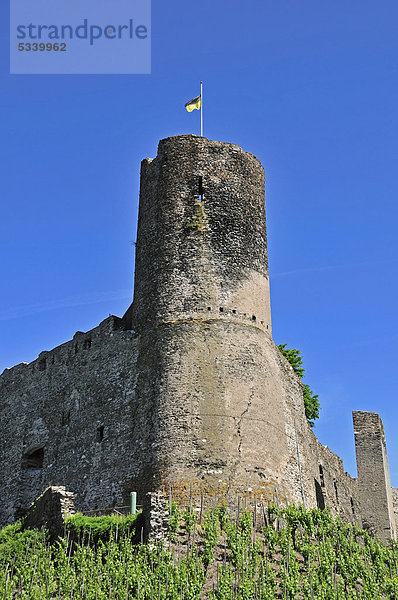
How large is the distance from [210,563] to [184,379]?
440cm

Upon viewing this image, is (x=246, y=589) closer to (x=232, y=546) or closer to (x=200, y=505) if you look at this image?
(x=232, y=546)

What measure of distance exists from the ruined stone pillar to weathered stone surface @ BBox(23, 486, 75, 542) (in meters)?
13.1

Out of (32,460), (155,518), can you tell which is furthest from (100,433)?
(155,518)

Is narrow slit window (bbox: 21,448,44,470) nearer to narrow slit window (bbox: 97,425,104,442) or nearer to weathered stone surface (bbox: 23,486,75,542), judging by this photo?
narrow slit window (bbox: 97,425,104,442)

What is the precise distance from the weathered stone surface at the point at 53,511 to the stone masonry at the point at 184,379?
107cm

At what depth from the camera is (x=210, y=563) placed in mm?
14992

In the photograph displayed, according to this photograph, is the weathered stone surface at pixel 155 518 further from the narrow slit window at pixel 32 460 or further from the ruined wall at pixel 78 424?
the narrow slit window at pixel 32 460

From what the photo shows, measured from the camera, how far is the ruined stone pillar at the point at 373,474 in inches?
1062

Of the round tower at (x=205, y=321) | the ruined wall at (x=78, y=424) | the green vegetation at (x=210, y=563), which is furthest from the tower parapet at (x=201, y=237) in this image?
the green vegetation at (x=210, y=563)

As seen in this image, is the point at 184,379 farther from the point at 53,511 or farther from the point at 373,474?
the point at 373,474

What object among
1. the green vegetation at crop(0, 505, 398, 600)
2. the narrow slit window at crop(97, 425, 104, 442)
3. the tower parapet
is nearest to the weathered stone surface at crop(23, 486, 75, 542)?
the green vegetation at crop(0, 505, 398, 600)

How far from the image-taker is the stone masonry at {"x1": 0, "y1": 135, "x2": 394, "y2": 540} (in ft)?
56.9

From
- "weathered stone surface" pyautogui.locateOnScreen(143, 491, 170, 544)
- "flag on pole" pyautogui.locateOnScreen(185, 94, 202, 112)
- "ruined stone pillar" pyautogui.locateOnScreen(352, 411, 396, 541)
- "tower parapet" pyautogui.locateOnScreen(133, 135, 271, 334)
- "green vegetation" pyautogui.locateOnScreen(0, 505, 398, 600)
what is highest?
"flag on pole" pyautogui.locateOnScreen(185, 94, 202, 112)

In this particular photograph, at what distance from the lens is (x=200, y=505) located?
16.4m
